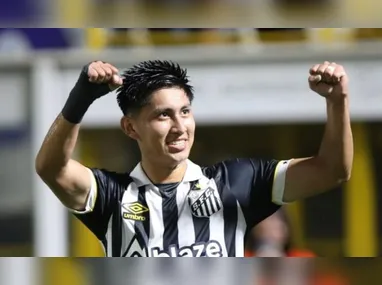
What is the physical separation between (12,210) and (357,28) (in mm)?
635

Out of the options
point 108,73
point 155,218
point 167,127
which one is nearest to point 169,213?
point 155,218

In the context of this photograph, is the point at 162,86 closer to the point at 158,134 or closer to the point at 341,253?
the point at 158,134

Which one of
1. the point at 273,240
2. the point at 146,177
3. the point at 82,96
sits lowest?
the point at 273,240

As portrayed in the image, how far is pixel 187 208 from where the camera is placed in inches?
52.6

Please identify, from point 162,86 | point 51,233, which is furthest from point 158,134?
point 51,233

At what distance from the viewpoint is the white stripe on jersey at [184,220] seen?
1318 millimetres

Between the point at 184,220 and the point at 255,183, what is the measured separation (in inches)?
5.0

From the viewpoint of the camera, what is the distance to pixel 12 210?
143cm

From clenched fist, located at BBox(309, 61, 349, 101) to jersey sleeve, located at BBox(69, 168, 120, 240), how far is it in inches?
14.0

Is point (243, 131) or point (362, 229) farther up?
point (243, 131)

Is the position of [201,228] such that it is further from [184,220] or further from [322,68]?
[322,68]

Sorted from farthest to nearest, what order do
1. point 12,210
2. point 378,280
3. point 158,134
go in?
point 12,210 < point 158,134 < point 378,280

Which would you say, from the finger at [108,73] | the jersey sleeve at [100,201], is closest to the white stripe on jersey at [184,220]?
the jersey sleeve at [100,201]

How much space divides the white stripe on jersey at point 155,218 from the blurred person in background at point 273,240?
0.45 feet
